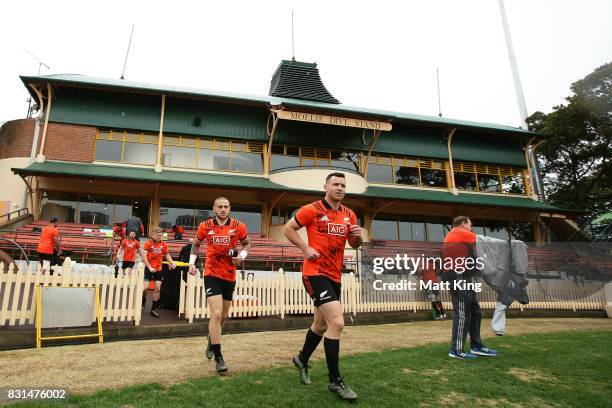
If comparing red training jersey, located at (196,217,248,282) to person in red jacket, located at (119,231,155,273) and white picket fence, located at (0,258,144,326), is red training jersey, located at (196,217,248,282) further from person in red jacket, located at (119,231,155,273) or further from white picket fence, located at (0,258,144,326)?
person in red jacket, located at (119,231,155,273)

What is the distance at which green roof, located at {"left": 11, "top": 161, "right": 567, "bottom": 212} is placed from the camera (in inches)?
710

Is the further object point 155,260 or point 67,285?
point 155,260

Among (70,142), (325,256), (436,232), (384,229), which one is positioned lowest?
(325,256)

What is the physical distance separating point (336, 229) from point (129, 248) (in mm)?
8216

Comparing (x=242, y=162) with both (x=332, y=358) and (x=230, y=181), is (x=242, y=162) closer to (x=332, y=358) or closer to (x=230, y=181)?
(x=230, y=181)

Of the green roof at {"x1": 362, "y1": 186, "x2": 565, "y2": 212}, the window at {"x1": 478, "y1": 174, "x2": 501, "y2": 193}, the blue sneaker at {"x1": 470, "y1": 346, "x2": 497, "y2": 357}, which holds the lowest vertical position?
the blue sneaker at {"x1": 470, "y1": 346, "x2": 497, "y2": 357}

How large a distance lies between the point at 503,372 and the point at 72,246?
15.9 metres

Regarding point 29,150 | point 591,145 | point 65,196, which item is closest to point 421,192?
point 591,145

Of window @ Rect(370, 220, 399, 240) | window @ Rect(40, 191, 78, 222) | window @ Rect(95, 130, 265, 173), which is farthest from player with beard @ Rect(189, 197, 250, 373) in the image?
window @ Rect(370, 220, 399, 240)

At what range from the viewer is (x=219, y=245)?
17.4 feet

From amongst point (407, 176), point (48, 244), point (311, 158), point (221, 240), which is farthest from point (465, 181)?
point (221, 240)

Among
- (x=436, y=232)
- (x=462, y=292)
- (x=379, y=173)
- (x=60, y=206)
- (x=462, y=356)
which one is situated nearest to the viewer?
(x=462, y=356)

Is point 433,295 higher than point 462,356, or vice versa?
Answer: point 433,295

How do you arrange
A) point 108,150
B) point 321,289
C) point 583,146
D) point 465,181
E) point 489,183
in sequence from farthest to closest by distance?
point 583,146 < point 489,183 < point 465,181 < point 108,150 < point 321,289
